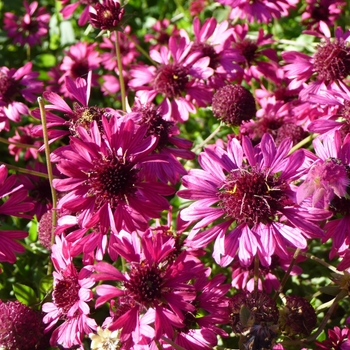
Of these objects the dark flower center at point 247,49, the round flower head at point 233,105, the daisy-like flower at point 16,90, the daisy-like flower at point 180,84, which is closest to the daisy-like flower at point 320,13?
the dark flower center at point 247,49

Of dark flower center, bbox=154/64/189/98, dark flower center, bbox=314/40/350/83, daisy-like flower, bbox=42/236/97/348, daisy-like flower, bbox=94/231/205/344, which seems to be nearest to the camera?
daisy-like flower, bbox=94/231/205/344

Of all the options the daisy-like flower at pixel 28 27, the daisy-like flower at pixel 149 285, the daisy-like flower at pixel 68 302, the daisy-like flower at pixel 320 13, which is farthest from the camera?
the daisy-like flower at pixel 28 27

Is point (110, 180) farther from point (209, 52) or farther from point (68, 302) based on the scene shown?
point (209, 52)

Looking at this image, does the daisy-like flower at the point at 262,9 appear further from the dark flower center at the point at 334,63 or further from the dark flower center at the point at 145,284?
the dark flower center at the point at 145,284

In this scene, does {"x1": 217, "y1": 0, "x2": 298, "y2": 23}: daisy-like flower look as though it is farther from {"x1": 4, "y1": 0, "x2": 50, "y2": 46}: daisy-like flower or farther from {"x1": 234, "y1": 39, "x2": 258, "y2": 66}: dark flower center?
{"x1": 4, "y1": 0, "x2": 50, "y2": 46}: daisy-like flower

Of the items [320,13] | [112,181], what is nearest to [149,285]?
[112,181]

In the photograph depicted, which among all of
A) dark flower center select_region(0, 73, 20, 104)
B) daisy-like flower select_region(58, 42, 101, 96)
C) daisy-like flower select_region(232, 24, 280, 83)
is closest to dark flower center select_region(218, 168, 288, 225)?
daisy-like flower select_region(232, 24, 280, 83)
